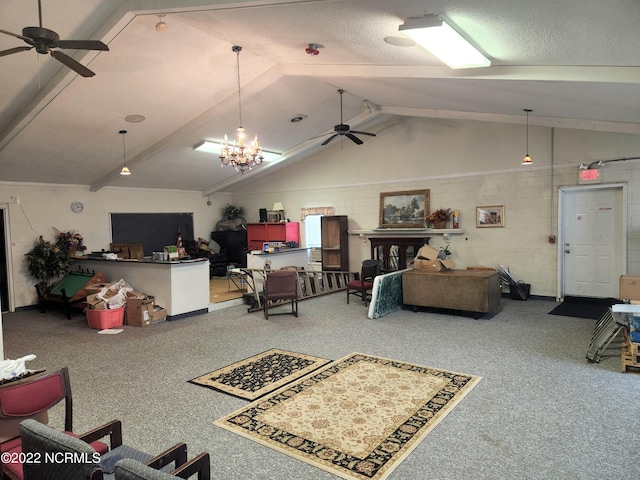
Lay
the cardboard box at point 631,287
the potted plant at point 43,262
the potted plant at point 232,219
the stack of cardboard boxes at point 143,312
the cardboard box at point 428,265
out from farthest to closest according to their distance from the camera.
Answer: the potted plant at point 232,219 → the potted plant at point 43,262 → the cardboard box at point 428,265 → the stack of cardboard boxes at point 143,312 → the cardboard box at point 631,287

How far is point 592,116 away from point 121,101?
22.0ft

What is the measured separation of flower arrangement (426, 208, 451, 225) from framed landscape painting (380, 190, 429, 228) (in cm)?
26

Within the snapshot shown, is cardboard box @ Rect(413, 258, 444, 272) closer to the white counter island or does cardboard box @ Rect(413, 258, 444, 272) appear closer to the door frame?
the door frame

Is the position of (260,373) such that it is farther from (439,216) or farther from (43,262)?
(43,262)

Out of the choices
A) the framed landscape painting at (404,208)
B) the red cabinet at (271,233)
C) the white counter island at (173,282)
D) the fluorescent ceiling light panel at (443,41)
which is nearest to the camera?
the fluorescent ceiling light panel at (443,41)

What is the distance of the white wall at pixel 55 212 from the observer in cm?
767

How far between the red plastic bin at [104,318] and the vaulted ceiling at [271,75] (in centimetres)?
289

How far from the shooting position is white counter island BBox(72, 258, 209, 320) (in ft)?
21.2

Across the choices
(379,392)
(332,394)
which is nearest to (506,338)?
(379,392)

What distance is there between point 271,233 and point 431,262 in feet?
16.3

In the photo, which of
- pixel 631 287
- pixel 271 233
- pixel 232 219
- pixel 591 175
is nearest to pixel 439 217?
pixel 591 175

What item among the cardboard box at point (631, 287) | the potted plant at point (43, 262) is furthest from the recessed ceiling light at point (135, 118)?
the cardboard box at point (631, 287)

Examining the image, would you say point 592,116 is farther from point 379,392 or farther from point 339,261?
point 339,261

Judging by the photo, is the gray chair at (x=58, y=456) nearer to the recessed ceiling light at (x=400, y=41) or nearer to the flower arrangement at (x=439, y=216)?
the recessed ceiling light at (x=400, y=41)
